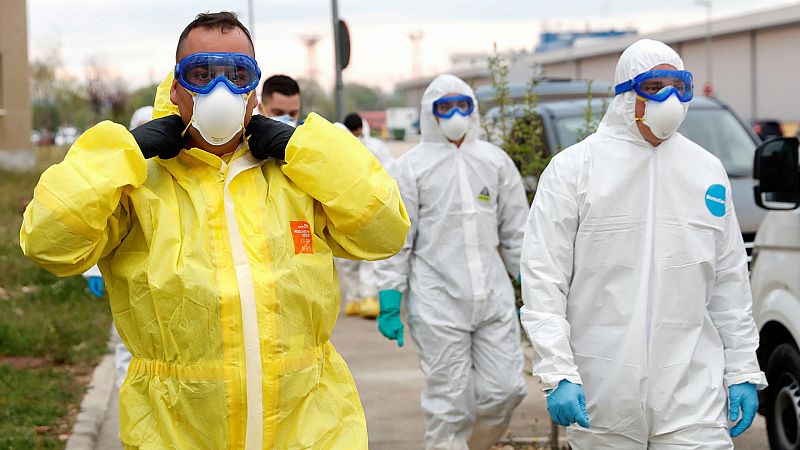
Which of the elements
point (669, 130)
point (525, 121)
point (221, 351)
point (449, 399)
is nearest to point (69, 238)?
point (221, 351)

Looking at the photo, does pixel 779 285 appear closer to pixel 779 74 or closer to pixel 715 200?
pixel 715 200

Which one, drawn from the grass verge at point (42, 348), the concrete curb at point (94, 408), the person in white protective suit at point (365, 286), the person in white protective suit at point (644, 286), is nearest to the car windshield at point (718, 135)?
the person in white protective suit at point (365, 286)

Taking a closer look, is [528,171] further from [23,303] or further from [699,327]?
[23,303]

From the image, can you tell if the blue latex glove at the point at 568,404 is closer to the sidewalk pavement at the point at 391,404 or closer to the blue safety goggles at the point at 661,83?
the blue safety goggles at the point at 661,83

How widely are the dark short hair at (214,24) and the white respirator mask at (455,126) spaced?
3.27 metres

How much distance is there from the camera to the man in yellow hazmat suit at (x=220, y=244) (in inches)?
112

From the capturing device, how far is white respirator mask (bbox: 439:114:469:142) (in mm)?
6305

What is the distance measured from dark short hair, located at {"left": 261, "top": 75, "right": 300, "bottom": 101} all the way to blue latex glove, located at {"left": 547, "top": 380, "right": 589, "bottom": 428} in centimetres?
379

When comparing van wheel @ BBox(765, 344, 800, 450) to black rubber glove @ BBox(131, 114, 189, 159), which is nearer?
black rubber glove @ BBox(131, 114, 189, 159)

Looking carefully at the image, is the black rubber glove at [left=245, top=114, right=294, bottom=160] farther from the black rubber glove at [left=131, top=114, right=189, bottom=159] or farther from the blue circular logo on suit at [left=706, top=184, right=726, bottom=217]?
the blue circular logo on suit at [left=706, top=184, right=726, bottom=217]

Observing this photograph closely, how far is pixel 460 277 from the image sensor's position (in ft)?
20.1

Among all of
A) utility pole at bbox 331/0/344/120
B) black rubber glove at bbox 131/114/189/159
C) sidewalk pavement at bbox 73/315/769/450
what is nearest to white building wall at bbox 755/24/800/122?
utility pole at bbox 331/0/344/120

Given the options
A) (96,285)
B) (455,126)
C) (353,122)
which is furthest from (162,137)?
(353,122)

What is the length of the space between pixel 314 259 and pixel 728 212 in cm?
181
